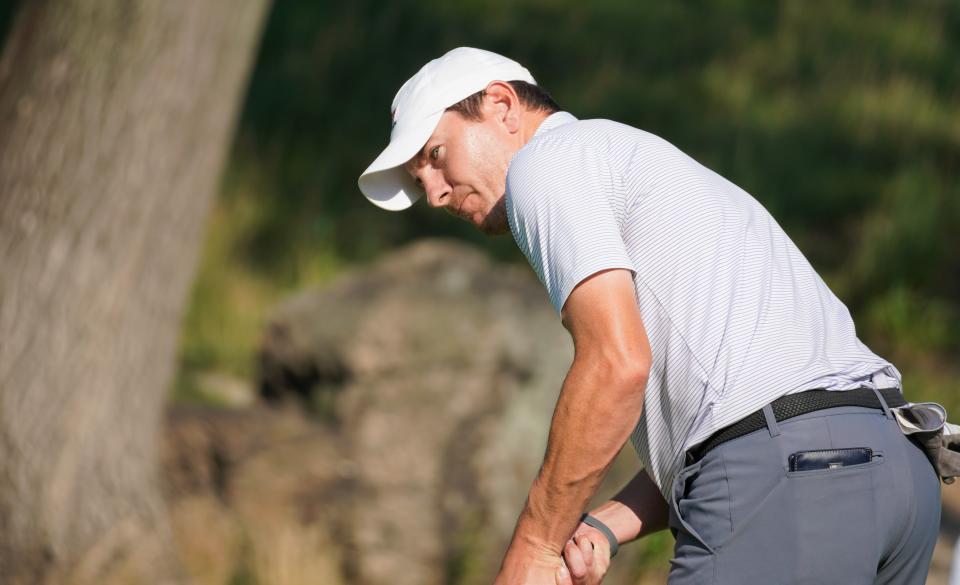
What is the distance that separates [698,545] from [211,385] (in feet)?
16.9

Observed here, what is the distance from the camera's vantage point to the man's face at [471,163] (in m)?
2.70

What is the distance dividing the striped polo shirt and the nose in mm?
301

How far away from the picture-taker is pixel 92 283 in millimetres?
5016

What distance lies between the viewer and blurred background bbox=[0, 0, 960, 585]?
507 centimetres

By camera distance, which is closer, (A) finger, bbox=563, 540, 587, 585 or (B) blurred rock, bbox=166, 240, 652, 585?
(A) finger, bbox=563, 540, 587, 585

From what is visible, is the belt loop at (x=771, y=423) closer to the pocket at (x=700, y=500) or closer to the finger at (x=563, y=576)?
the pocket at (x=700, y=500)

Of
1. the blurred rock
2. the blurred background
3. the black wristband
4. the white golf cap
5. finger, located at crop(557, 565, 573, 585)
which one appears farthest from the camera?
the blurred rock

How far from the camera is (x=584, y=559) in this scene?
8.52ft

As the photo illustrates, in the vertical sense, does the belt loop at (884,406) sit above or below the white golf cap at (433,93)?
below

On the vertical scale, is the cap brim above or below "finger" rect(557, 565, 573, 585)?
above

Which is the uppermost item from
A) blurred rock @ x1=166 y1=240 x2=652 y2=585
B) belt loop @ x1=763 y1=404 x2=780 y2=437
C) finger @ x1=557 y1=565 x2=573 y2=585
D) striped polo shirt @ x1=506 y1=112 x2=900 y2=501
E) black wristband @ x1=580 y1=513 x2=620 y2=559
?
striped polo shirt @ x1=506 y1=112 x2=900 y2=501

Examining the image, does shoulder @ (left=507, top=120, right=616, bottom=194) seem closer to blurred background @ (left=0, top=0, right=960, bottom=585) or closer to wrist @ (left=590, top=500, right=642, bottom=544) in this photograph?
wrist @ (left=590, top=500, right=642, bottom=544)

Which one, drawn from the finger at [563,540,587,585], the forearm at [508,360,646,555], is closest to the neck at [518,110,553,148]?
the forearm at [508,360,646,555]

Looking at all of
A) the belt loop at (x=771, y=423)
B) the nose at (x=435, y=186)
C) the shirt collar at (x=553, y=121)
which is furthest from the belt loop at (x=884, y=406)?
the nose at (x=435, y=186)
